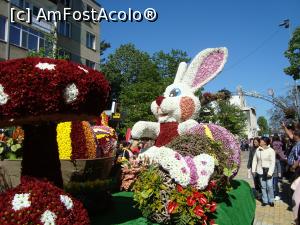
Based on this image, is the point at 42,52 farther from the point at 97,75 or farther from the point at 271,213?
the point at 97,75

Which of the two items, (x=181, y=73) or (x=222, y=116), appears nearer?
(x=181, y=73)

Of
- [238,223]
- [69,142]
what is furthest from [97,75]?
[238,223]

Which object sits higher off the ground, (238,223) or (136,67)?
(136,67)

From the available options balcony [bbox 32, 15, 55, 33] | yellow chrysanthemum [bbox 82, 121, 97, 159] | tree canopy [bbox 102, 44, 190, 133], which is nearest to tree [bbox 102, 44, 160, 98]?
tree canopy [bbox 102, 44, 190, 133]

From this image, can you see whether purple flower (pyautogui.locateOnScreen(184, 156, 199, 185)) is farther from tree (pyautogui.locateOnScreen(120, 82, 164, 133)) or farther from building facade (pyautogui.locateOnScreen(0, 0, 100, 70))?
tree (pyautogui.locateOnScreen(120, 82, 164, 133))

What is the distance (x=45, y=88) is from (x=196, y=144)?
2404 mm

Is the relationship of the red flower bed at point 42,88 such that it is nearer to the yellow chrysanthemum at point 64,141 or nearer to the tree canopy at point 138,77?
the yellow chrysanthemum at point 64,141

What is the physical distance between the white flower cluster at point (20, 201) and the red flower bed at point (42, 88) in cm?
60

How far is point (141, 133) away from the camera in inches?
269

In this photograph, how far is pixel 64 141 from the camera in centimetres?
442

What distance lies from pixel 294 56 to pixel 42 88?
21.4 m

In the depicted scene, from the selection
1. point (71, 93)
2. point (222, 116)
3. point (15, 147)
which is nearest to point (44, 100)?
point (71, 93)

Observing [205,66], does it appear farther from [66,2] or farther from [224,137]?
[66,2]

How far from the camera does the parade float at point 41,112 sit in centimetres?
269
